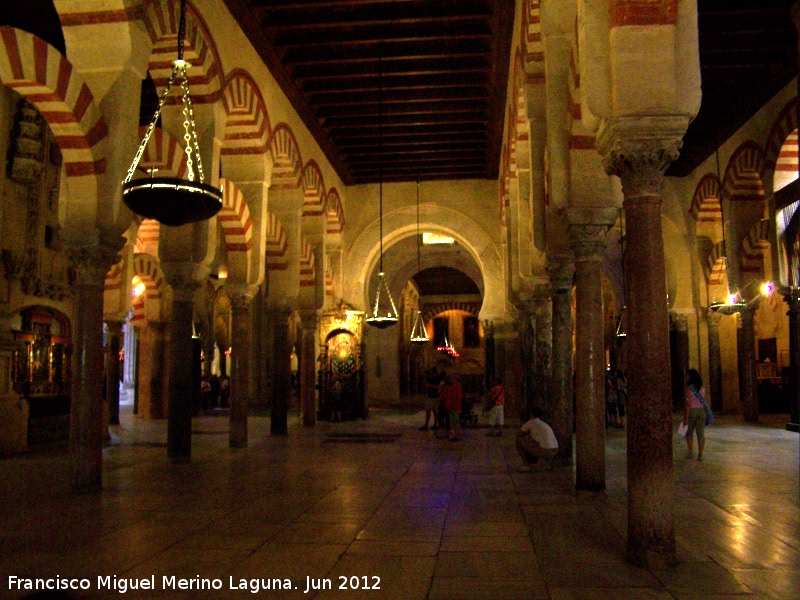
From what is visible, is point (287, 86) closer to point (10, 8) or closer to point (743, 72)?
point (10, 8)

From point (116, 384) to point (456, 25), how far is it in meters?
7.55

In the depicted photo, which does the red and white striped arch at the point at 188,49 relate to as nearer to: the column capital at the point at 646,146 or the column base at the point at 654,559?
the column capital at the point at 646,146

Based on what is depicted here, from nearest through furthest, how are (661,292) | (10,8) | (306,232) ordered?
(661,292) < (10,8) < (306,232)

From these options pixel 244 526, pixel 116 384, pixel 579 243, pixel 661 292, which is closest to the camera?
pixel 661 292

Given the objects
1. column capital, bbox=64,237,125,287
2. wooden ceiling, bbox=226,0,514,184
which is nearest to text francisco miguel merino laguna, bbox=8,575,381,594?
column capital, bbox=64,237,125,287

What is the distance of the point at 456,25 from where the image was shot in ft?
28.4

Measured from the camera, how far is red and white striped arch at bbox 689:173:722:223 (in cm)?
1264

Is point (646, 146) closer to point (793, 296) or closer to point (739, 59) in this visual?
point (739, 59)

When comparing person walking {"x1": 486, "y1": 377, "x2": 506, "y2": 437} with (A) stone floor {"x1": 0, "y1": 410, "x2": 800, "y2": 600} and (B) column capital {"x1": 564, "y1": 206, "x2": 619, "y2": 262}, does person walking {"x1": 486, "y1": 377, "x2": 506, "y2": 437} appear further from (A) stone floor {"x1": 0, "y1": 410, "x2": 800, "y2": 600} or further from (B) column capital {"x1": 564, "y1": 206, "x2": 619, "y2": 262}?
(B) column capital {"x1": 564, "y1": 206, "x2": 619, "y2": 262}

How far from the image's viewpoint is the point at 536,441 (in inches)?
257

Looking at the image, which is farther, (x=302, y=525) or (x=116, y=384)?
(x=116, y=384)

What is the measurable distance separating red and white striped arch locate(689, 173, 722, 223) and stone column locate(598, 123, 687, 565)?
9.62m

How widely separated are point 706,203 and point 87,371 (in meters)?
11.0

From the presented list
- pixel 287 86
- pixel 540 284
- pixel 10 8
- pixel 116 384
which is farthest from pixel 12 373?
pixel 540 284
